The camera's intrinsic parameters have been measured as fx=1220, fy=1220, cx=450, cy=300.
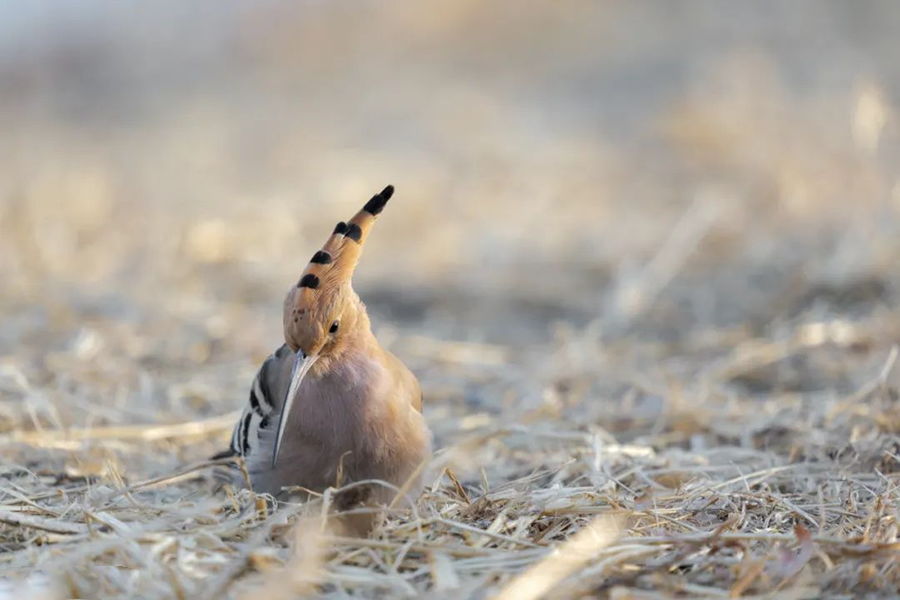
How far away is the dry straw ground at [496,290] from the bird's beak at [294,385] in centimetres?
18

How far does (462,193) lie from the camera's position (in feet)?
28.2

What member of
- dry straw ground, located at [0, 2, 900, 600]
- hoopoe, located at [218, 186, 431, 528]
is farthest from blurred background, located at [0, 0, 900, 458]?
hoopoe, located at [218, 186, 431, 528]

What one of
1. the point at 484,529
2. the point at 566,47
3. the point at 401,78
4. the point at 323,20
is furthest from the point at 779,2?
the point at 484,529

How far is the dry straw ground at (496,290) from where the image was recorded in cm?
230

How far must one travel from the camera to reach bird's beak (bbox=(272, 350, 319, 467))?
272 cm

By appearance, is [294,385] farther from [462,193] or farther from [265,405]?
[462,193]

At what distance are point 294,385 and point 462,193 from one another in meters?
5.94

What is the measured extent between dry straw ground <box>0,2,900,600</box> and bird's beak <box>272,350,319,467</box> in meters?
0.18

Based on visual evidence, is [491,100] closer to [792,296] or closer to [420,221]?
[420,221]

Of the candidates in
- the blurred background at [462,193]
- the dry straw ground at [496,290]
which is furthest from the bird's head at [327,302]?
the blurred background at [462,193]

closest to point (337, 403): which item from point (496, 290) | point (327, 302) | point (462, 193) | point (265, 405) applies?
point (327, 302)

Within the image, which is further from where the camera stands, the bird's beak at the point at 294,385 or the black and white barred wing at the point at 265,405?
the black and white barred wing at the point at 265,405

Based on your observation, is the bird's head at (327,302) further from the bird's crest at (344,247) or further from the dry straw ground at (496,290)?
the dry straw ground at (496,290)

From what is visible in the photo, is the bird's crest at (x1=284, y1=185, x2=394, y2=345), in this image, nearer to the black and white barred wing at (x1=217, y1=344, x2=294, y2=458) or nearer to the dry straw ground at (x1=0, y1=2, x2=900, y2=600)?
the black and white barred wing at (x1=217, y1=344, x2=294, y2=458)
